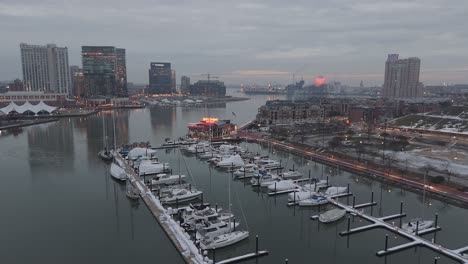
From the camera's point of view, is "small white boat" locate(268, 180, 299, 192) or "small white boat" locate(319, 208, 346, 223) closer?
"small white boat" locate(319, 208, 346, 223)

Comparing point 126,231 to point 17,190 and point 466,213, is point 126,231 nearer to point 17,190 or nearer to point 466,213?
point 17,190

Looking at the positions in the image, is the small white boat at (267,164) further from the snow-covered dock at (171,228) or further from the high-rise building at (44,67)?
the high-rise building at (44,67)

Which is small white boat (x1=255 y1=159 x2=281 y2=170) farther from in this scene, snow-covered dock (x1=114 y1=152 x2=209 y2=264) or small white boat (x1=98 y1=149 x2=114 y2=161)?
small white boat (x1=98 y1=149 x2=114 y2=161)

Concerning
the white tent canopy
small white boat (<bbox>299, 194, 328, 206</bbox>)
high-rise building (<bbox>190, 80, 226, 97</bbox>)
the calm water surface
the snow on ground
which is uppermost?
high-rise building (<bbox>190, 80, 226, 97</bbox>)

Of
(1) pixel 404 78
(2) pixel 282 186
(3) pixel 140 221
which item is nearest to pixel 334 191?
(2) pixel 282 186

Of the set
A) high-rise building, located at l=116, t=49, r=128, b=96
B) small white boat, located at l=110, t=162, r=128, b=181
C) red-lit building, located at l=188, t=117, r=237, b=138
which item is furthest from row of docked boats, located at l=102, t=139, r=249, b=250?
high-rise building, located at l=116, t=49, r=128, b=96

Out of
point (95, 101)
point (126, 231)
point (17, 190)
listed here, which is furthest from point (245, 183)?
point (95, 101)

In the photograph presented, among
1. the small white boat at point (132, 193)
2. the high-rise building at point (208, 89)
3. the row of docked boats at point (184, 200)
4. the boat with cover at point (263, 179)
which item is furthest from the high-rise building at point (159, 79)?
the small white boat at point (132, 193)
